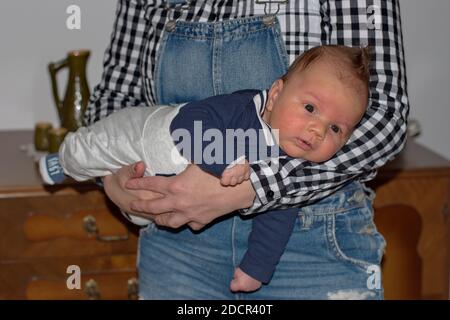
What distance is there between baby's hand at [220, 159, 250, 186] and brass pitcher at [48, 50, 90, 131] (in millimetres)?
1071

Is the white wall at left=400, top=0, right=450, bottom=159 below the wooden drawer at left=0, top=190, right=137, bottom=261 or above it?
above

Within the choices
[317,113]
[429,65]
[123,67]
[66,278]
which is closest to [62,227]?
[66,278]

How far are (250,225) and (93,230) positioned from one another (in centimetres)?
79

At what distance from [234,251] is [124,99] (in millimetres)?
450

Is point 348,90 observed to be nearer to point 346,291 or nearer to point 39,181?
point 346,291

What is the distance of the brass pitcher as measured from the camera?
2.35 meters

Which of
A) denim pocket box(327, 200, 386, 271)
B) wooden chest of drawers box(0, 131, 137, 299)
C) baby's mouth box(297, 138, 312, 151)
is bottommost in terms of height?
wooden chest of drawers box(0, 131, 137, 299)

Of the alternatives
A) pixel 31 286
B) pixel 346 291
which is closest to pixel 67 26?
pixel 31 286

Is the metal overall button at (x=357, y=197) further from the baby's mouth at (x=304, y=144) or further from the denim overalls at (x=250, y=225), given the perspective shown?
the baby's mouth at (x=304, y=144)

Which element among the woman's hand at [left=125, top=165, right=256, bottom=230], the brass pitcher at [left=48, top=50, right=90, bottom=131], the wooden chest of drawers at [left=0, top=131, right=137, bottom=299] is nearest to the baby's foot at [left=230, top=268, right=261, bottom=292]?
the woman's hand at [left=125, top=165, right=256, bottom=230]

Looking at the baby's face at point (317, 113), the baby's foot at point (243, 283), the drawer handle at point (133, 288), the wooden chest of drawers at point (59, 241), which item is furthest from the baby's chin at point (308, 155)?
the drawer handle at point (133, 288)

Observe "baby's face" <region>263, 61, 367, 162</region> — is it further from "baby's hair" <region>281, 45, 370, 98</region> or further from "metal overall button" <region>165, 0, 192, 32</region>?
"metal overall button" <region>165, 0, 192, 32</region>

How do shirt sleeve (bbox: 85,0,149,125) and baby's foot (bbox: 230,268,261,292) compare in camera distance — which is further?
shirt sleeve (bbox: 85,0,149,125)

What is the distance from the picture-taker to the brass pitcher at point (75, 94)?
235cm
